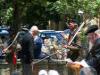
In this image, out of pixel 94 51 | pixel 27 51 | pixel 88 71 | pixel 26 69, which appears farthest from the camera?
pixel 26 69

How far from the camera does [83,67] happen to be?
8070 mm

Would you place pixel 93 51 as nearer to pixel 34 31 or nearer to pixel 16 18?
pixel 34 31

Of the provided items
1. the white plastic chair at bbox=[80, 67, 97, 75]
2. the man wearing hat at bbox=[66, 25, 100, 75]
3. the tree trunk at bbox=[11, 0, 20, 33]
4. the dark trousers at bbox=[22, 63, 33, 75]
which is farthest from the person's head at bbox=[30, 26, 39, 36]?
the white plastic chair at bbox=[80, 67, 97, 75]

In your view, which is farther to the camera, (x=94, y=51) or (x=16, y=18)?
(x=16, y=18)

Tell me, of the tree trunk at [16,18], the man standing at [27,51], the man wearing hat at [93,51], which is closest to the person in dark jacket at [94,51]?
the man wearing hat at [93,51]

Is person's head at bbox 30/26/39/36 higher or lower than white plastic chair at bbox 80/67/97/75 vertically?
lower

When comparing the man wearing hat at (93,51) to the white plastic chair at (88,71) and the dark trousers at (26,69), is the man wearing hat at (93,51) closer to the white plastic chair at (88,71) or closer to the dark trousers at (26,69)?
the white plastic chair at (88,71)

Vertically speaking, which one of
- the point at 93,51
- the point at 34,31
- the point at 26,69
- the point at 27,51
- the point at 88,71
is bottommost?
the point at 26,69

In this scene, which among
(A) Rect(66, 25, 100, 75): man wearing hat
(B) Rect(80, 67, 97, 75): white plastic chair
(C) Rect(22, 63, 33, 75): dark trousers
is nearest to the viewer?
(B) Rect(80, 67, 97, 75): white plastic chair

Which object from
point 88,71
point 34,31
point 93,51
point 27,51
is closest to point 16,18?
point 34,31

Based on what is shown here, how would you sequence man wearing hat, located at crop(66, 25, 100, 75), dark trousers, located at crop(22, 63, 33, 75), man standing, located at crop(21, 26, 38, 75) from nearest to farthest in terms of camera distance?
1. man wearing hat, located at crop(66, 25, 100, 75)
2. man standing, located at crop(21, 26, 38, 75)
3. dark trousers, located at crop(22, 63, 33, 75)

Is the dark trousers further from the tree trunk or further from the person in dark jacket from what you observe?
the person in dark jacket

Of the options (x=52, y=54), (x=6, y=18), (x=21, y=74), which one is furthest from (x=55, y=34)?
(x=21, y=74)

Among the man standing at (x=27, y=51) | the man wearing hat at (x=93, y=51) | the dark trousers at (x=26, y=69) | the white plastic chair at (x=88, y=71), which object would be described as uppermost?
the man wearing hat at (x=93, y=51)
